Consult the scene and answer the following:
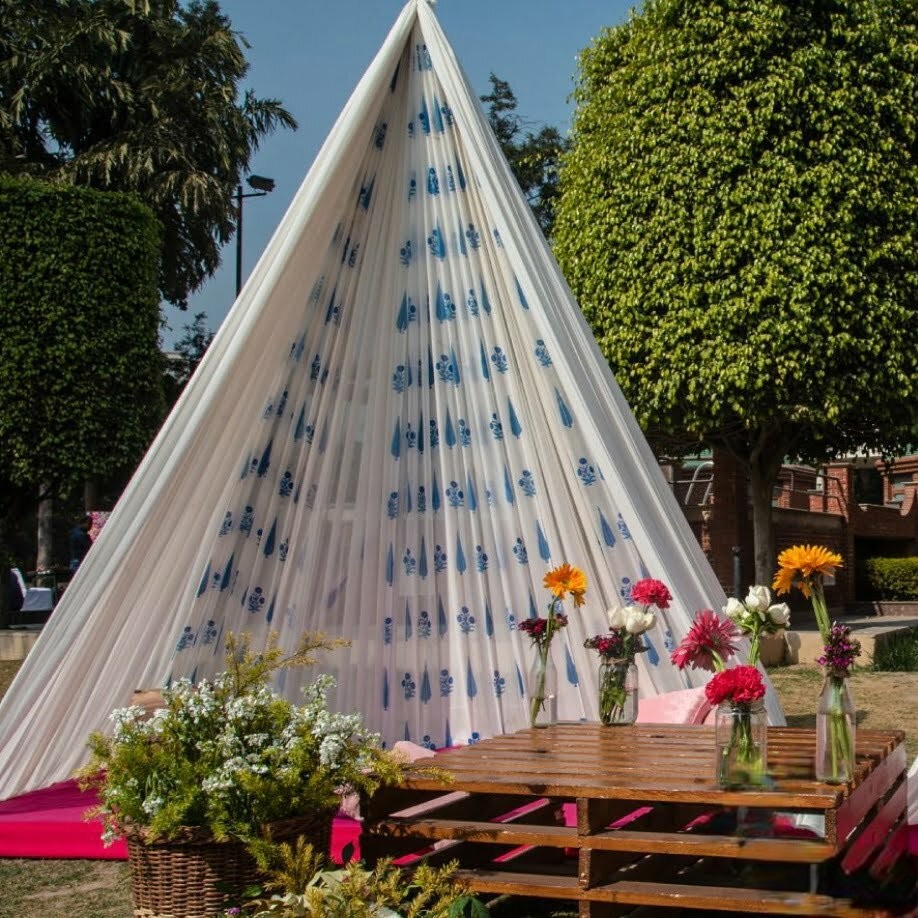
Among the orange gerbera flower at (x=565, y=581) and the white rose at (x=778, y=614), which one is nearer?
the white rose at (x=778, y=614)

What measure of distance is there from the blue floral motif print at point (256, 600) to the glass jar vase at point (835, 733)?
3432mm

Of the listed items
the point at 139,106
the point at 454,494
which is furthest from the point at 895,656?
the point at 139,106

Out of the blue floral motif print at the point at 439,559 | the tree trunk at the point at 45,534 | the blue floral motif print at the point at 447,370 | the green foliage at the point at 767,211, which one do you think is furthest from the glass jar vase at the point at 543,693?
the tree trunk at the point at 45,534

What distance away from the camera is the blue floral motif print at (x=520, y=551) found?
634 centimetres

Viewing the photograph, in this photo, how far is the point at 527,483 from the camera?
6234mm

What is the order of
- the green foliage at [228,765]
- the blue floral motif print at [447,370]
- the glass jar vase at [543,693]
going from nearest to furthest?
the green foliage at [228,765] < the glass jar vase at [543,693] < the blue floral motif print at [447,370]

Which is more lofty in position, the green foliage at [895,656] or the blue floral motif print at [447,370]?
the blue floral motif print at [447,370]

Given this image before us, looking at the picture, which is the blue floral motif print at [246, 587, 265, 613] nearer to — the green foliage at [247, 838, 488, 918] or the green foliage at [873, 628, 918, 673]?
the green foliage at [247, 838, 488, 918]

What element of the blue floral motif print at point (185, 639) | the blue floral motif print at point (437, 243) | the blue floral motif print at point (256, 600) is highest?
the blue floral motif print at point (437, 243)

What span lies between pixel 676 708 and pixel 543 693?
21.7 inches

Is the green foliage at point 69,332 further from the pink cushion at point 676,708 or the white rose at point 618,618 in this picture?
the white rose at point 618,618

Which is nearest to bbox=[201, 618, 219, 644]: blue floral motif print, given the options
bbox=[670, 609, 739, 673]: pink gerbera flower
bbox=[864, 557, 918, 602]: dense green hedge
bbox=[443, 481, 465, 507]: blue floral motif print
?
bbox=[443, 481, 465, 507]: blue floral motif print

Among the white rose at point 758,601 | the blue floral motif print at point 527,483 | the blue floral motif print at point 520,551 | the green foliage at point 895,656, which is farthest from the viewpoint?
the green foliage at point 895,656

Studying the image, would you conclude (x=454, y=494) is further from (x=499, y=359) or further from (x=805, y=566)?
(x=805, y=566)
